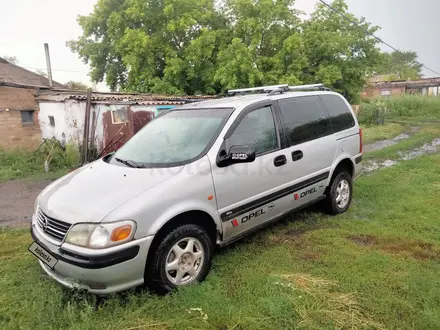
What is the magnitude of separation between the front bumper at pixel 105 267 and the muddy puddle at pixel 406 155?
6284mm

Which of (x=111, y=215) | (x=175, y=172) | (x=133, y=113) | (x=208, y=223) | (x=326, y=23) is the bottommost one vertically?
(x=208, y=223)

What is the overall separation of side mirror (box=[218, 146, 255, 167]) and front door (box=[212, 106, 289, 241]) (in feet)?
0.25

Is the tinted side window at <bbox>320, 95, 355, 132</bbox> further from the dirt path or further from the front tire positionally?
the dirt path

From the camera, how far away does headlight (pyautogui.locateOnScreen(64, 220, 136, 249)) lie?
247 cm

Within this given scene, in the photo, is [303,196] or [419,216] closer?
[303,196]

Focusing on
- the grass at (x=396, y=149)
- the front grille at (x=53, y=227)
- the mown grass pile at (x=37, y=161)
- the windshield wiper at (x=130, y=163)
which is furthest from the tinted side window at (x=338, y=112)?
the mown grass pile at (x=37, y=161)

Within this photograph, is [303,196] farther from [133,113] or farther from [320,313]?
[133,113]

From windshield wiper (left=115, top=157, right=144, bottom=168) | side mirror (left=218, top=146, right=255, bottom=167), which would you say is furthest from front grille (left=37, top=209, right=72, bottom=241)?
side mirror (left=218, top=146, right=255, bottom=167)

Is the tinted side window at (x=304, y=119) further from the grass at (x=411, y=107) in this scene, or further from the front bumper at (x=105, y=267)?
the grass at (x=411, y=107)

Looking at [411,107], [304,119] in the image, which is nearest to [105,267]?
[304,119]

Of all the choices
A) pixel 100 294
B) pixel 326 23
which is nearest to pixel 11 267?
pixel 100 294

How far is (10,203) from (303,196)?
550cm

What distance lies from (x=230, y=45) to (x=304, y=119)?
11063 mm

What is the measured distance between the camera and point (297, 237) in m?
3.99
